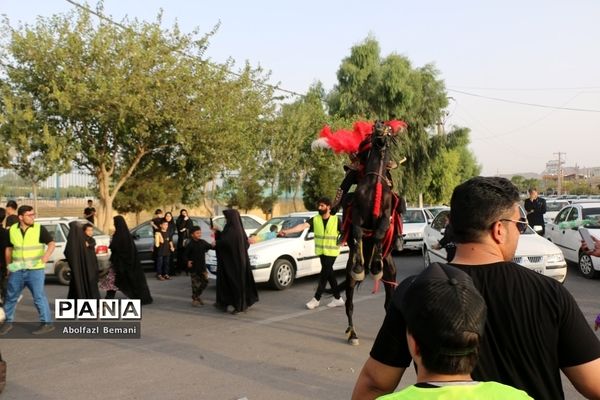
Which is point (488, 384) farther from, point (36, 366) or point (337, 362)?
point (36, 366)

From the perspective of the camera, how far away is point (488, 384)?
1.57 metres

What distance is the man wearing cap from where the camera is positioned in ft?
5.22

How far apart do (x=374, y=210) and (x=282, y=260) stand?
5716mm

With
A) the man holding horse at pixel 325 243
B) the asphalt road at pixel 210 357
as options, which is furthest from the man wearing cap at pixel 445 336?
the man holding horse at pixel 325 243

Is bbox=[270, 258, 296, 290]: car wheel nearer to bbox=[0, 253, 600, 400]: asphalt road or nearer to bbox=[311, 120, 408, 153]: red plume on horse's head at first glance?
bbox=[0, 253, 600, 400]: asphalt road

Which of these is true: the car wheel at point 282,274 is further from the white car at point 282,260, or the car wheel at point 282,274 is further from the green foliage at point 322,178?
the green foliage at point 322,178

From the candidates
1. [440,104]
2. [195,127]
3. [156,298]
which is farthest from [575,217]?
[440,104]

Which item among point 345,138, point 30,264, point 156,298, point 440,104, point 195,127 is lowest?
point 156,298

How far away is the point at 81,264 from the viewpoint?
9.26 metres

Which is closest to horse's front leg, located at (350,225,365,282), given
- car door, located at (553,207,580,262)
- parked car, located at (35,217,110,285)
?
car door, located at (553,207,580,262)

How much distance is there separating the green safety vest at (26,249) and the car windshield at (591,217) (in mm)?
10879

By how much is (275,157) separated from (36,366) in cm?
2227

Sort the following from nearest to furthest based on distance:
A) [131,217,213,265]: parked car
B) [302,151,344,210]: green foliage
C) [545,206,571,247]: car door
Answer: [545,206,571,247]: car door < [131,217,213,265]: parked car < [302,151,344,210]: green foliage

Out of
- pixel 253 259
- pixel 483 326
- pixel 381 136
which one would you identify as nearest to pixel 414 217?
pixel 253 259
